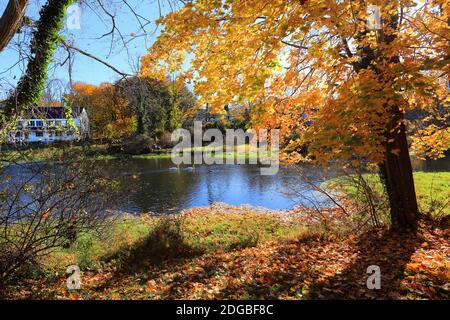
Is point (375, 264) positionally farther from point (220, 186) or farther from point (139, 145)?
point (139, 145)

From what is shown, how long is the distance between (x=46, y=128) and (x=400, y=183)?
7212 millimetres

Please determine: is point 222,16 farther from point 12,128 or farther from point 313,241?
point 313,241

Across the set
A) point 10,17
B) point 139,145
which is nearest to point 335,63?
point 10,17

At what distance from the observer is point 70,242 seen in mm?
6207

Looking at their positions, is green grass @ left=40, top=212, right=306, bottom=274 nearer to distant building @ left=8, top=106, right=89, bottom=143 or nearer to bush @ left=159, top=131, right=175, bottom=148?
distant building @ left=8, top=106, right=89, bottom=143

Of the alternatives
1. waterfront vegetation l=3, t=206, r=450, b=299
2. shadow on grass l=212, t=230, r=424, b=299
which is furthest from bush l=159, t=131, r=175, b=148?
shadow on grass l=212, t=230, r=424, b=299

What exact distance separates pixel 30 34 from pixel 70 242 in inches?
164

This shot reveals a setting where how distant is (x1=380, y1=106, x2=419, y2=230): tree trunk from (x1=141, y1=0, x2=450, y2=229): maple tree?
20 millimetres

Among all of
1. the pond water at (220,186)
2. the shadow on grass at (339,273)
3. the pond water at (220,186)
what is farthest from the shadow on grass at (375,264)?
the pond water at (220,186)

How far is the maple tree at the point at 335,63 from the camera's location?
391cm

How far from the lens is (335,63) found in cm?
522

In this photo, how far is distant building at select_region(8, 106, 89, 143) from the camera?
509 cm

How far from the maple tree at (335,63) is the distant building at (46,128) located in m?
1.91
